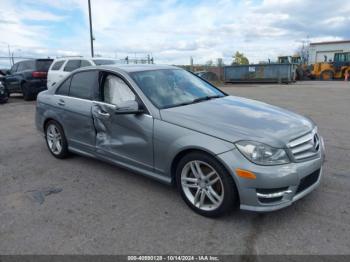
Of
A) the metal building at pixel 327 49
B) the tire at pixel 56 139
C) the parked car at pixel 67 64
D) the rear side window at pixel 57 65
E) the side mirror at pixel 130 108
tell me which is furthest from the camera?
the metal building at pixel 327 49

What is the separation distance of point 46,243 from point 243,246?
1.81 metres

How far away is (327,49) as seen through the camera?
4769cm

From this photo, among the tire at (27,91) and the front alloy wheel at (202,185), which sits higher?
the tire at (27,91)

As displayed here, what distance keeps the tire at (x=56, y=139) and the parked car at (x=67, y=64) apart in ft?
19.4

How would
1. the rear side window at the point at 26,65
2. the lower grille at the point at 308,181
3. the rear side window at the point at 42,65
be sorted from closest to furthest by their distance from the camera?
the lower grille at the point at 308,181
the rear side window at the point at 42,65
the rear side window at the point at 26,65

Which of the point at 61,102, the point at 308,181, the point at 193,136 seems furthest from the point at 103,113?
the point at 308,181

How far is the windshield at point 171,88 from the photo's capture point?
371 cm

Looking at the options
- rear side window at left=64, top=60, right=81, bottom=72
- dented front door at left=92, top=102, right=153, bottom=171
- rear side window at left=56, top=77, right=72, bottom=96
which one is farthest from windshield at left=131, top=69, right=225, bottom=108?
rear side window at left=64, top=60, right=81, bottom=72

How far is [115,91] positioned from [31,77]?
10368mm

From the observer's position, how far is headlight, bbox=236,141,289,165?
2795mm

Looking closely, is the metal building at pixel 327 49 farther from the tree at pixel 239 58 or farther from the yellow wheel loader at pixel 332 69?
the tree at pixel 239 58

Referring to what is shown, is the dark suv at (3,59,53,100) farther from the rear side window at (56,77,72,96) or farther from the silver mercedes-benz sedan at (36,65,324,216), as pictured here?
the silver mercedes-benz sedan at (36,65,324,216)

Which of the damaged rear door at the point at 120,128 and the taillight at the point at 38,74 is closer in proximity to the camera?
the damaged rear door at the point at 120,128

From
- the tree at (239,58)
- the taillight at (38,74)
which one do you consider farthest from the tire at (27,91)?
the tree at (239,58)
